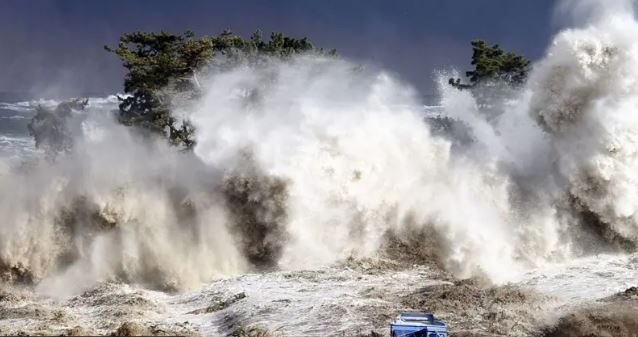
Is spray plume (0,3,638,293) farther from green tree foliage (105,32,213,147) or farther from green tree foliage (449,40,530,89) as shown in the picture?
green tree foliage (449,40,530,89)

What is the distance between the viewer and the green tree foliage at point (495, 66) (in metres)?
46.0

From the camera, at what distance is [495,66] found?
150 feet

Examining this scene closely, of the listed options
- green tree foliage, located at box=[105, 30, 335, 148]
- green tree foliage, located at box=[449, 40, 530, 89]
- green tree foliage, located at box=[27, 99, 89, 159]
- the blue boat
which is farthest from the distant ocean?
the blue boat

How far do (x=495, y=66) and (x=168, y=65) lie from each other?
67.3 ft

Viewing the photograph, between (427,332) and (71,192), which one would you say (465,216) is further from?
(71,192)

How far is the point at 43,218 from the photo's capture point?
2362cm

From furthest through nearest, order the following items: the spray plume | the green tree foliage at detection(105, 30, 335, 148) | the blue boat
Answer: the green tree foliage at detection(105, 30, 335, 148)
the spray plume
the blue boat

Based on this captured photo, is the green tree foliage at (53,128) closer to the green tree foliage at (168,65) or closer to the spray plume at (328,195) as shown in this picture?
the green tree foliage at (168,65)

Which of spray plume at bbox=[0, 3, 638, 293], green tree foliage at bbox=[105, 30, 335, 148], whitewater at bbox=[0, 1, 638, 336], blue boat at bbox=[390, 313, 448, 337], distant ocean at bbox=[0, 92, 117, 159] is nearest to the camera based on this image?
blue boat at bbox=[390, 313, 448, 337]

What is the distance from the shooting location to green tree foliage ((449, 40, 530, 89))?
46.0 metres

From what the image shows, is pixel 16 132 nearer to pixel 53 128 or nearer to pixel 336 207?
pixel 53 128

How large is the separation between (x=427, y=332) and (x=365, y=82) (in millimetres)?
21809

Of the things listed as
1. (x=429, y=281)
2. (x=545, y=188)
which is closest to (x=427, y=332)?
(x=429, y=281)

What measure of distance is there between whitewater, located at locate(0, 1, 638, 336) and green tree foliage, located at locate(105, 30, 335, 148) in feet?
30.8
